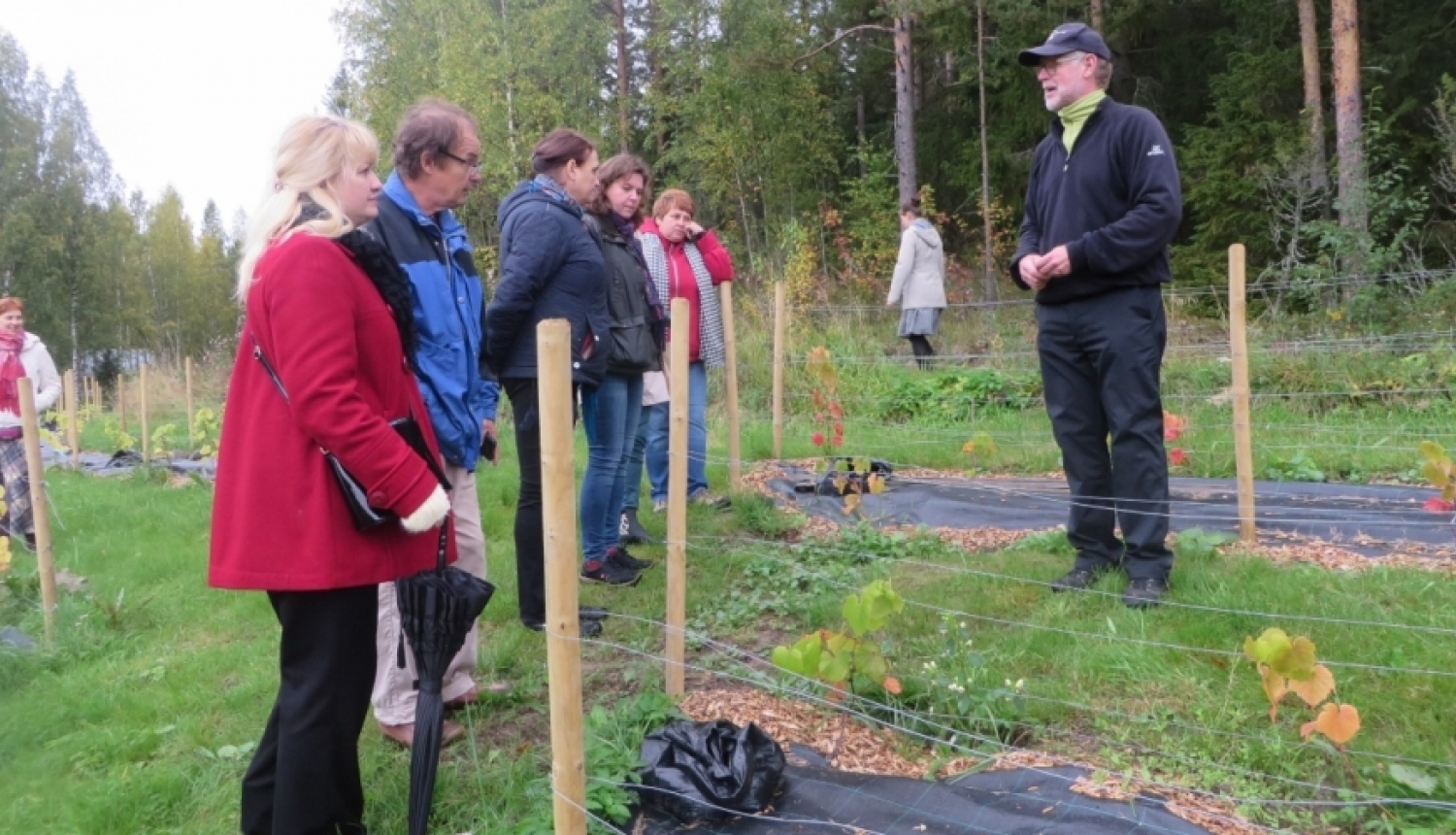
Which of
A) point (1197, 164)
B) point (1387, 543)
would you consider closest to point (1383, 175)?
point (1197, 164)

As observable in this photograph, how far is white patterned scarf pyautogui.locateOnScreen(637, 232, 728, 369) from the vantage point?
210 inches

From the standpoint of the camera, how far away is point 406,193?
2723mm

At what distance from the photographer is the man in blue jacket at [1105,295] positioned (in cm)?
334

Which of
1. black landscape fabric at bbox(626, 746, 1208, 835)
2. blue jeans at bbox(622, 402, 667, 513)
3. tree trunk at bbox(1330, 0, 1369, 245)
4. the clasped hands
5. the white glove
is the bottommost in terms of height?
black landscape fabric at bbox(626, 746, 1208, 835)

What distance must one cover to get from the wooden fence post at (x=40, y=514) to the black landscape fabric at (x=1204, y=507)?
360cm

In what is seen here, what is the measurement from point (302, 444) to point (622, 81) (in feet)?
69.7

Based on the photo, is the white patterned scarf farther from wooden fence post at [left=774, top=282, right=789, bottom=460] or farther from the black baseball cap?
the black baseball cap

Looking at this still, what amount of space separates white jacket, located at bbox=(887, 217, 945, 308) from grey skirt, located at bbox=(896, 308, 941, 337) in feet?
0.20

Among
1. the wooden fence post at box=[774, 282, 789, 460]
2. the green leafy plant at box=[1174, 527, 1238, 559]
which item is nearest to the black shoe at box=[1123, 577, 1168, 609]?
the green leafy plant at box=[1174, 527, 1238, 559]

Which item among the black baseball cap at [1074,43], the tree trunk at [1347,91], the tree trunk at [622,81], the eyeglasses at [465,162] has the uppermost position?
the tree trunk at [622,81]

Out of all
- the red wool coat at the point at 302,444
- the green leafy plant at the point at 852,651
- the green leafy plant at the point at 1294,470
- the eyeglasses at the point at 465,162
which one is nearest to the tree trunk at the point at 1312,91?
the green leafy plant at the point at 1294,470

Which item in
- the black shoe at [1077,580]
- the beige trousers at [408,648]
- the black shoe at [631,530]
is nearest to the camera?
the beige trousers at [408,648]

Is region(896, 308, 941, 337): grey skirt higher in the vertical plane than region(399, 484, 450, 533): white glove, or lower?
higher

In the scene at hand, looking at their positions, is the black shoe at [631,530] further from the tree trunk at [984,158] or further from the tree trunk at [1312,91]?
the tree trunk at [984,158]
